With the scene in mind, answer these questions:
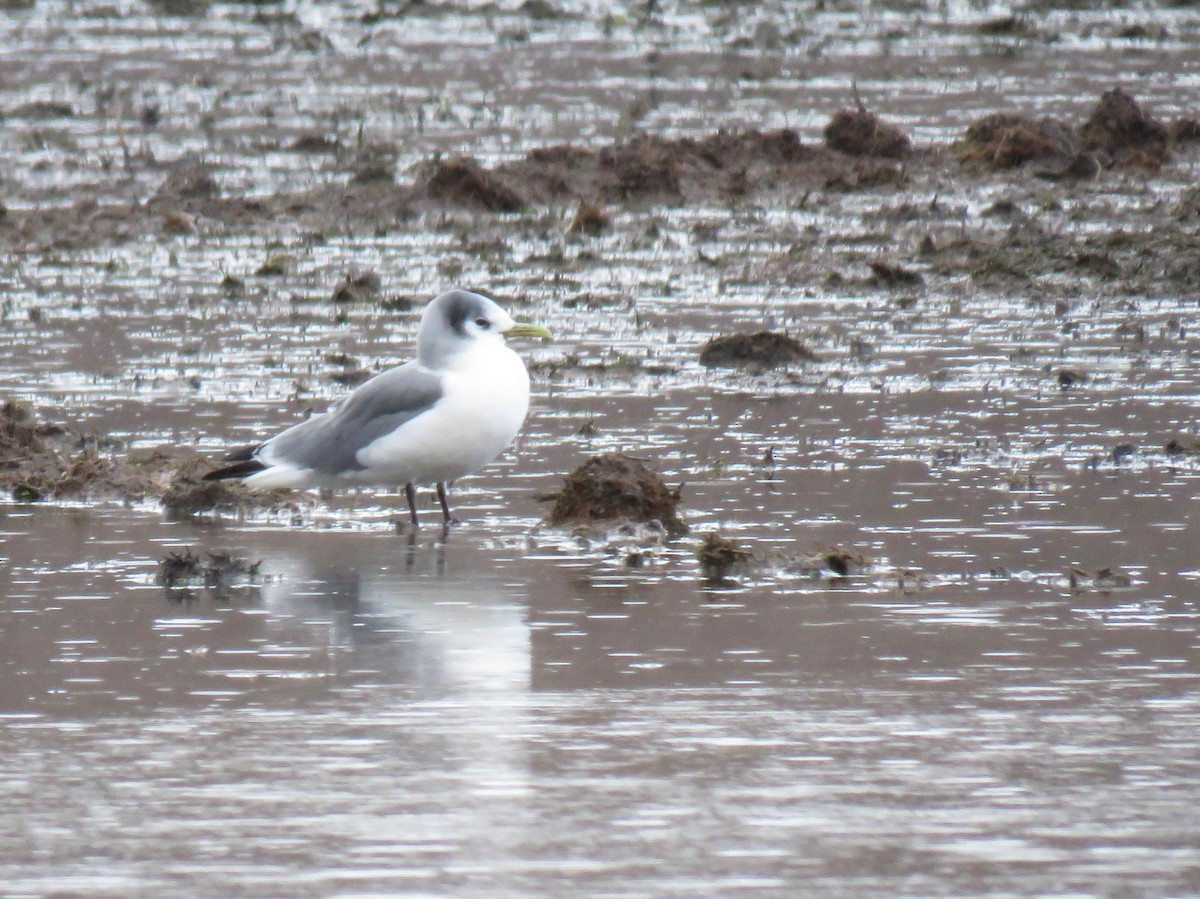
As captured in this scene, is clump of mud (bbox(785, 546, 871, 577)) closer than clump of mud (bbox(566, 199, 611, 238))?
Yes

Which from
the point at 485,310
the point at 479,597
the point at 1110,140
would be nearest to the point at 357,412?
the point at 485,310

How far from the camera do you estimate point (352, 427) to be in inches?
347

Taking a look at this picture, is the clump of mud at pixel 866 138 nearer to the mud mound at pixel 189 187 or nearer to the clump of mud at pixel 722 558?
the mud mound at pixel 189 187

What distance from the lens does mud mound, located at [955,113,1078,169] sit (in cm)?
1745

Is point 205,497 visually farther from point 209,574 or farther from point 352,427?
point 209,574

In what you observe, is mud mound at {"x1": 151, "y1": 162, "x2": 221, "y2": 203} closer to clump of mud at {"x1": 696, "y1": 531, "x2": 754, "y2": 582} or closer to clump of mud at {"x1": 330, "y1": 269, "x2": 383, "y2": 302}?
clump of mud at {"x1": 330, "y1": 269, "x2": 383, "y2": 302}

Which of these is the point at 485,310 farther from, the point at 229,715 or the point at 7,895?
the point at 7,895

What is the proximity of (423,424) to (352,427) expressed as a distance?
300 mm

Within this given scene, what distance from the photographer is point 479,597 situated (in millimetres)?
7406

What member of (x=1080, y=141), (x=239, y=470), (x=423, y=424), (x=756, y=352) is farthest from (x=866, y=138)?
(x=239, y=470)

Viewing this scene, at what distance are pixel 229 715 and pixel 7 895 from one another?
131cm

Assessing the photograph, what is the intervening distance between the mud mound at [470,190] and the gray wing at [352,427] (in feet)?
25.0

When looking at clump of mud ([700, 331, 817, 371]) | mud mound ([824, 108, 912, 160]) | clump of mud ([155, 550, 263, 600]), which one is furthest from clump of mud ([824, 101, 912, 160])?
clump of mud ([155, 550, 263, 600])

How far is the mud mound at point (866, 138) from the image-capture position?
18.0 m
